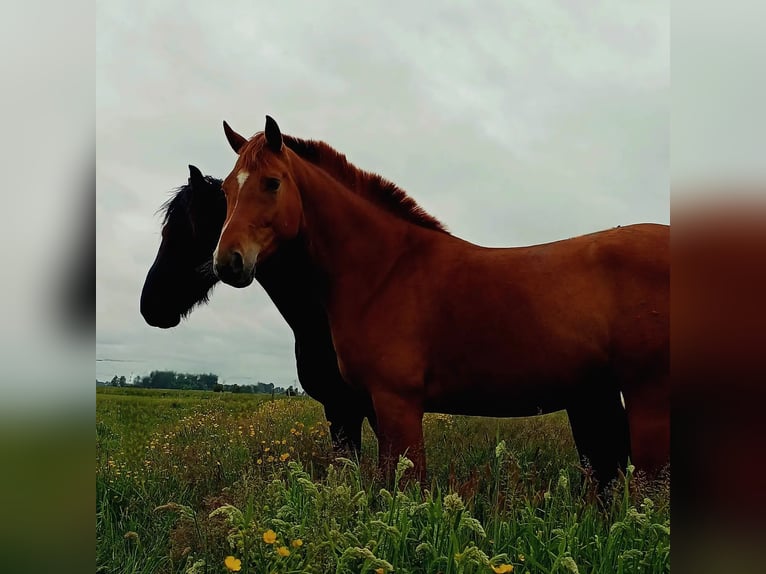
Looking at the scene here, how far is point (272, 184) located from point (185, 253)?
1.32 m

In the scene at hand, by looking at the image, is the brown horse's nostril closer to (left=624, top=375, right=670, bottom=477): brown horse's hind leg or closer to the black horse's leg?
the black horse's leg

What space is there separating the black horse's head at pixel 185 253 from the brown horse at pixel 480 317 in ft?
3.02

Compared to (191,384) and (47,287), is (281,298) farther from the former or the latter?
(47,287)

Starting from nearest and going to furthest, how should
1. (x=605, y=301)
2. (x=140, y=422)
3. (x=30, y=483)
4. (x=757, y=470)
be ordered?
(x=757, y=470)
(x=30, y=483)
(x=605, y=301)
(x=140, y=422)

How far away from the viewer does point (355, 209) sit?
333cm

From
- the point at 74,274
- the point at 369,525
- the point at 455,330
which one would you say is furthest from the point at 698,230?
the point at 455,330

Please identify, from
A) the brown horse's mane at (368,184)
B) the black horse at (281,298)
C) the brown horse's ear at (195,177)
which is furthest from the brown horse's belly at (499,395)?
the brown horse's ear at (195,177)

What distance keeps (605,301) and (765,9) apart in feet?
7.23

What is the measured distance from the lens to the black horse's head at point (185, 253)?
389 centimetres

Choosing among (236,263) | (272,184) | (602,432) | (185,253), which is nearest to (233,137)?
(272,184)

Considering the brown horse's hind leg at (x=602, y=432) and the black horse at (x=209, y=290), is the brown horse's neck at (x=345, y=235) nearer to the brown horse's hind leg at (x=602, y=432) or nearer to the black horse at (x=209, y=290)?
the black horse at (x=209, y=290)

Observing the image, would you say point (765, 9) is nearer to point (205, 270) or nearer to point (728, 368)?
point (728, 368)

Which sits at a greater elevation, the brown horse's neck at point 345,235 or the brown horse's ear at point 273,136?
the brown horse's ear at point 273,136

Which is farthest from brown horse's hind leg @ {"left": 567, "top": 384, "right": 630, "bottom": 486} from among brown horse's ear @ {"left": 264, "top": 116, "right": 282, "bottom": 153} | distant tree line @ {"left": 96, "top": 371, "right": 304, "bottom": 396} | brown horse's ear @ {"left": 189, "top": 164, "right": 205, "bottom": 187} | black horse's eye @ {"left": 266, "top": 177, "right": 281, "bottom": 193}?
brown horse's ear @ {"left": 189, "top": 164, "right": 205, "bottom": 187}
